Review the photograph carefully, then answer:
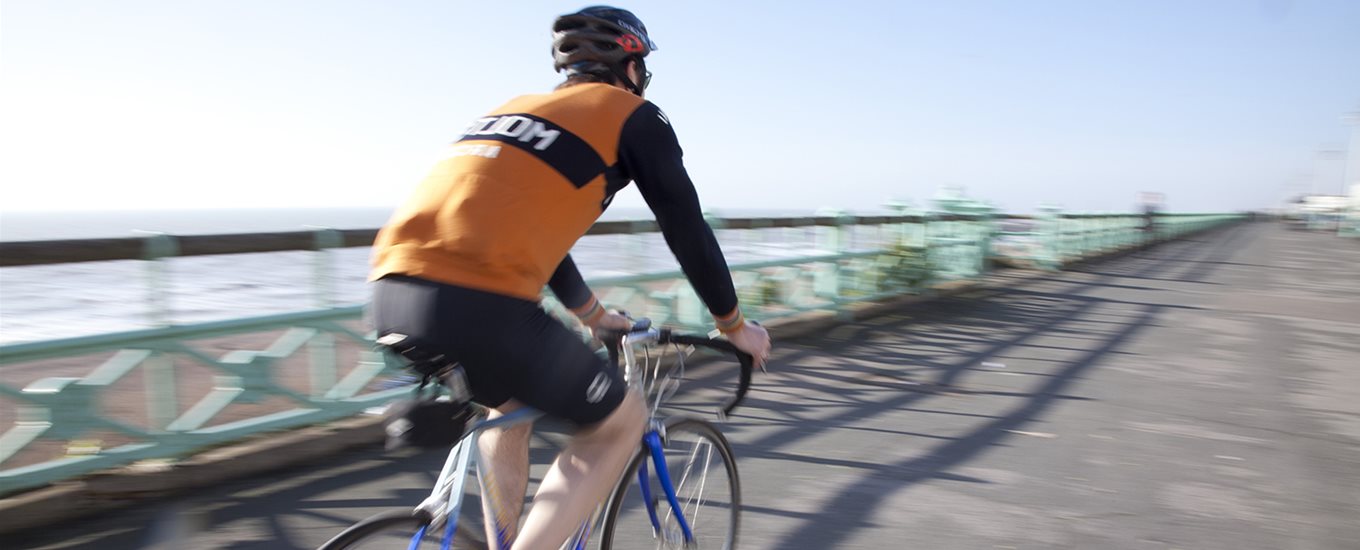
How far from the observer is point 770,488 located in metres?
4.07

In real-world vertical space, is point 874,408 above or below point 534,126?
below

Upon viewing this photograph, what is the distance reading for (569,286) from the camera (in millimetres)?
2451

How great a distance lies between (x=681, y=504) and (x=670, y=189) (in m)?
1.17

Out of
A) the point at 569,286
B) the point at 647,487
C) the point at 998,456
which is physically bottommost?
the point at 998,456

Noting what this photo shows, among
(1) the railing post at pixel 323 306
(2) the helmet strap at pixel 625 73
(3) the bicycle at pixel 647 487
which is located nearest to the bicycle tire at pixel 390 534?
(3) the bicycle at pixel 647 487

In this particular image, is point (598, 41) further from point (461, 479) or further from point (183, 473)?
point (183, 473)

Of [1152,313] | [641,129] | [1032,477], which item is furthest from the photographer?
[1152,313]

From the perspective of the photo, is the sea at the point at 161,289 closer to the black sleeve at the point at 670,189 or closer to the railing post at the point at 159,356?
the railing post at the point at 159,356

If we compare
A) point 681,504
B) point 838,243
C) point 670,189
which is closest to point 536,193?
point 670,189

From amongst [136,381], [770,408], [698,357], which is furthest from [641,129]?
[698,357]

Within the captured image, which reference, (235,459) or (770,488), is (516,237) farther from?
(235,459)

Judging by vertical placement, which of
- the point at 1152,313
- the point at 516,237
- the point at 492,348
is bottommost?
the point at 1152,313

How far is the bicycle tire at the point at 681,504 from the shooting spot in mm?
2410

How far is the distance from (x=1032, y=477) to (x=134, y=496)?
402cm
